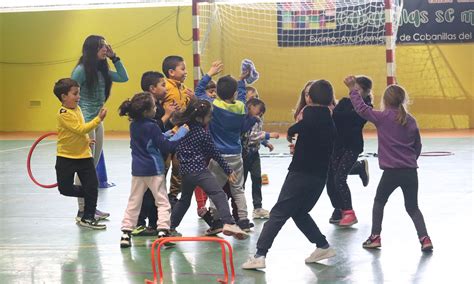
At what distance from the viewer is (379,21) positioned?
16.2 metres

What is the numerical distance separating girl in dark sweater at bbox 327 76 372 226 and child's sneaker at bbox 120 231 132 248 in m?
1.83

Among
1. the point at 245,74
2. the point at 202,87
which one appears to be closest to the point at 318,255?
the point at 202,87

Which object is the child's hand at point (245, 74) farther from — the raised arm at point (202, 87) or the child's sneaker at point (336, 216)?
the child's sneaker at point (336, 216)

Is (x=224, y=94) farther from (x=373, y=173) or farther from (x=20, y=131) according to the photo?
(x=20, y=131)

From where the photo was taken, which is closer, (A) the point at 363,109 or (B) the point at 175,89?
(A) the point at 363,109

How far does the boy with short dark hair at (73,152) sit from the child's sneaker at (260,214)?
1389mm

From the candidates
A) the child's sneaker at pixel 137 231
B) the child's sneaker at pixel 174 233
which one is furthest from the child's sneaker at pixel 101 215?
the child's sneaker at pixel 174 233

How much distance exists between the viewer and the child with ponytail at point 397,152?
20.2 feet

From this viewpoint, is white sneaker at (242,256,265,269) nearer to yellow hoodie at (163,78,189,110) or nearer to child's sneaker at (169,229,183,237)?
child's sneaker at (169,229,183,237)

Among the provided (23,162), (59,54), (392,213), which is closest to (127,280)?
(392,213)

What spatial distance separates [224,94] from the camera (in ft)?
22.2

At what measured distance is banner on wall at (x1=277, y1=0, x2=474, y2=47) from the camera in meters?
16.3

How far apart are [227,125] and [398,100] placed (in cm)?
145

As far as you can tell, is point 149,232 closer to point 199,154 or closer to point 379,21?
point 199,154
